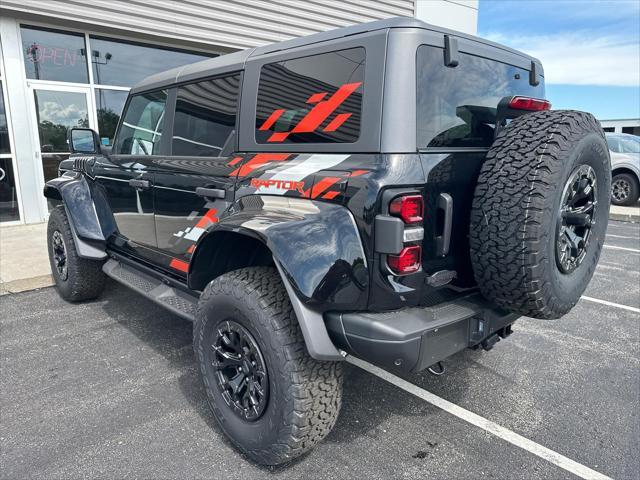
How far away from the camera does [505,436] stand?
244 centimetres

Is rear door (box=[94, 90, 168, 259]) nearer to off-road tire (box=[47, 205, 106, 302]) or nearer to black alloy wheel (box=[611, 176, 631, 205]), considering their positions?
off-road tire (box=[47, 205, 106, 302])

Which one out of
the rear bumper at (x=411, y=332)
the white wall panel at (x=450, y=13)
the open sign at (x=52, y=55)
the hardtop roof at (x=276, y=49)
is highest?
the white wall panel at (x=450, y=13)

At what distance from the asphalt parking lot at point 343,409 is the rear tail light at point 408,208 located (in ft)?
3.95

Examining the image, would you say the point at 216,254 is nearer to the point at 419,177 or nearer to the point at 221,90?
the point at 221,90

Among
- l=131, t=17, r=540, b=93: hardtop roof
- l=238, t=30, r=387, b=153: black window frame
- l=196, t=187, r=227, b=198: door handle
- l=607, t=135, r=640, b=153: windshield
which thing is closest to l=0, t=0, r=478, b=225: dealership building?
l=131, t=17, r=540, b=93: hardtop roof

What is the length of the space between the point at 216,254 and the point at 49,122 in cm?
676

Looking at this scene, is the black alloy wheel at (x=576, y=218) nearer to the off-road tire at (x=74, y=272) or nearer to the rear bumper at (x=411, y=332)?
the rear bumper at (x=411, y=332)

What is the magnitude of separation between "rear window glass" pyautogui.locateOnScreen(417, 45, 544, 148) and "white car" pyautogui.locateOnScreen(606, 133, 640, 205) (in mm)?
9902

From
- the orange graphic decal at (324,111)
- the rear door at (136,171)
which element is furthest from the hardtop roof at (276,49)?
the orange graphic decal at (324,111)

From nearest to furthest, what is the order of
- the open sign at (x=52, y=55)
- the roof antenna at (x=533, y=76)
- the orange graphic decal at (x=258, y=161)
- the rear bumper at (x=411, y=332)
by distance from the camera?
the rear bumper at (x=411, y=332) < the orange graphic decal at (x=258, y=161) < the roof antenna at (x=533, y=76) < the open sign at (x=52, y=55)

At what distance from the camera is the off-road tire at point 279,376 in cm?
198

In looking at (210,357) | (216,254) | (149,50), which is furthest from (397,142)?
(149,50)

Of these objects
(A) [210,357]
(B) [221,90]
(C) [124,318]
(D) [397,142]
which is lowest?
(C) [124,318]

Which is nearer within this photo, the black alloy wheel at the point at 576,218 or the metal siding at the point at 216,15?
the black alloy wheel at the point at 576,218
